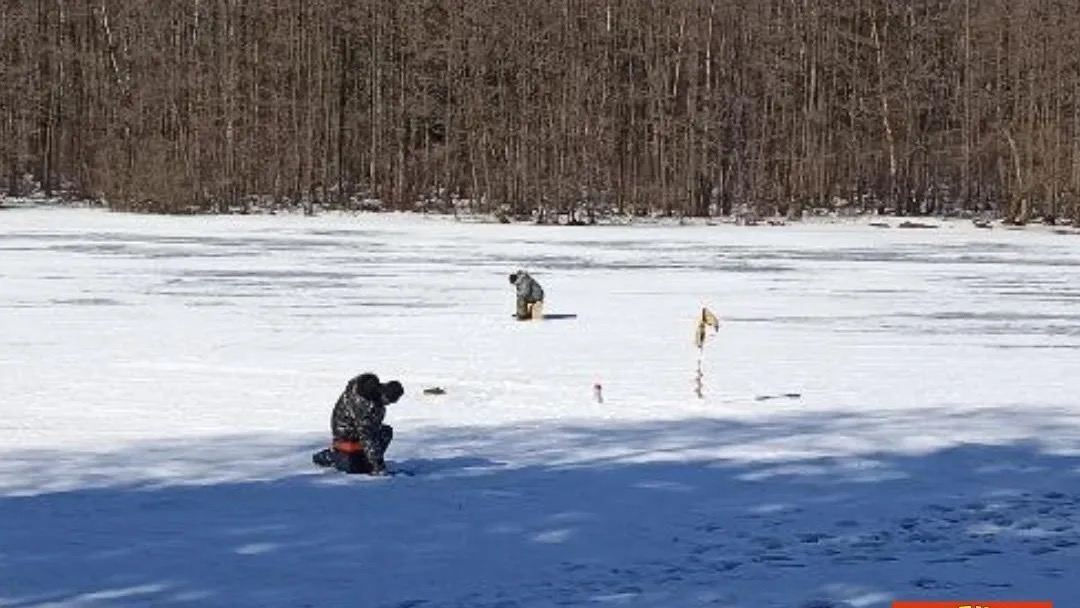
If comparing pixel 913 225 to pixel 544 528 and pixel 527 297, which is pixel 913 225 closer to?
pixel 527 297

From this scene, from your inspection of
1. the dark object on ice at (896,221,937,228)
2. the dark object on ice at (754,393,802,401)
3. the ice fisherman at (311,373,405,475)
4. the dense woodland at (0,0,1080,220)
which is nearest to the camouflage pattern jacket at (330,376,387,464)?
the ice fisherman at (311,373,405,475)

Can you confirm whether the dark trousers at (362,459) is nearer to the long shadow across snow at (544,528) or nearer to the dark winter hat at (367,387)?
the long shadow across snow at (544,528)

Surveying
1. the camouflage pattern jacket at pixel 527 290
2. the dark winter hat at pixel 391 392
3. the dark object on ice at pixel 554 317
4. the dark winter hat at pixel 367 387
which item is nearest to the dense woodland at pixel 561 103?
the dark object on ice at pixel 554 317

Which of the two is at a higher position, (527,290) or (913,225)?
(913,225)

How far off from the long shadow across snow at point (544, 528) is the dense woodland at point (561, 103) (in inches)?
2052

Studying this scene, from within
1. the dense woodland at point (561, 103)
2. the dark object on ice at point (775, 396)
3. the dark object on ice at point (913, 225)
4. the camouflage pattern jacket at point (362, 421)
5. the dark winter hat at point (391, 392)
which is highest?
the dense woodland at point (561, 103)

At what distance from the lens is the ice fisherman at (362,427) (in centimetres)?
1209

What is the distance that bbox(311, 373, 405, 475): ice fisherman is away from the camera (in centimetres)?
1209

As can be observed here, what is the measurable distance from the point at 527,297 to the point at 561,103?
153 feet

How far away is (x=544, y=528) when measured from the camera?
1049cm

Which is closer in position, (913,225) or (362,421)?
(362,421)

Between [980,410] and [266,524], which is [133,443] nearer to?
[266,524]

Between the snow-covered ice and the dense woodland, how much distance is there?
38221 millimetres

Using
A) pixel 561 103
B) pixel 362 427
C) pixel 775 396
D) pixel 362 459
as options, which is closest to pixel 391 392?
pixel 362 427
